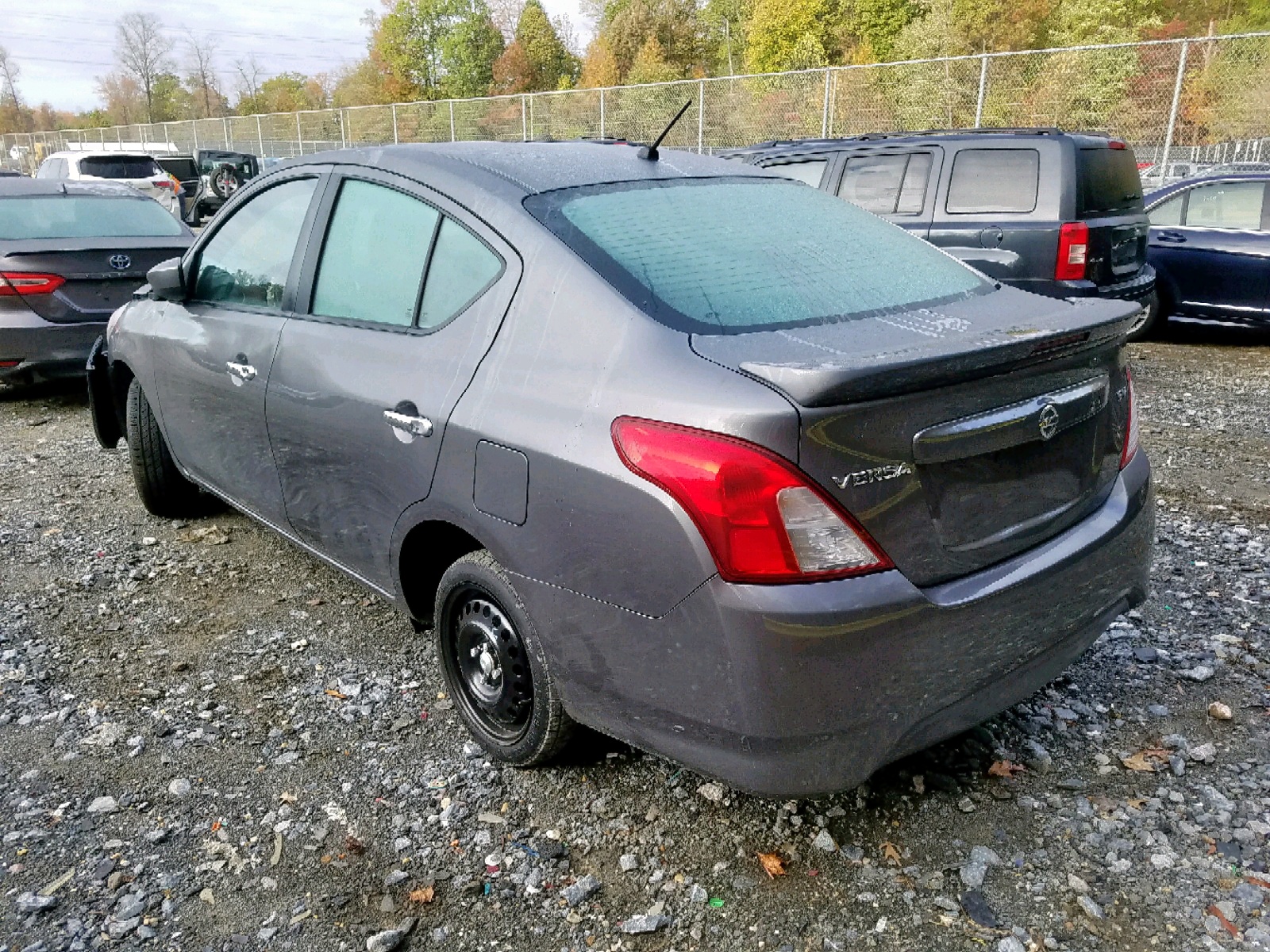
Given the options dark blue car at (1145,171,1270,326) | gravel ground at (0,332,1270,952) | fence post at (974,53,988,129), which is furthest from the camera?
fence post at (974,53,988,129)

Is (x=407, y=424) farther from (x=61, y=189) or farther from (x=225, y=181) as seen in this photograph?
(x=225, y=181)

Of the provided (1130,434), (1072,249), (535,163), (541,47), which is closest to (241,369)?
(535,163)

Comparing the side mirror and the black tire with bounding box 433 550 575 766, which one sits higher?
the side mirror

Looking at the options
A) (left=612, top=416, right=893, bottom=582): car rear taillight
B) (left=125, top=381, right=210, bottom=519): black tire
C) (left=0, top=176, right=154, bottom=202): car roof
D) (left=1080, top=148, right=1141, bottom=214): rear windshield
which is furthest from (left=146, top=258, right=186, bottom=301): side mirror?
(left=1080, top=148, right=1141, bottom=214): rear windshield

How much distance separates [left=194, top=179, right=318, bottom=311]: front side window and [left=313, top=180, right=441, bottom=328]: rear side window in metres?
0.27

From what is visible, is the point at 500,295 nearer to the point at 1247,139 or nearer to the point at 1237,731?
the point at 1237,731

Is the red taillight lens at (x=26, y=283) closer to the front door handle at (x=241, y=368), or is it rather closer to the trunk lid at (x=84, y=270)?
the trunk lid at (x=84, y=270)

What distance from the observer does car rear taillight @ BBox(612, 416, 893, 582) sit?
1.99 metres

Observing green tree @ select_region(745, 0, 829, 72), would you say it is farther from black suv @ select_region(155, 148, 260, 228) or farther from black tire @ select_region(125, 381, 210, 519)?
black tire @ select_region(125, 381, 210, 519)

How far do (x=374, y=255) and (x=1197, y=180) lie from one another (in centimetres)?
872

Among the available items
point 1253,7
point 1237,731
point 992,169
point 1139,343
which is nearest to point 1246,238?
point 1139,343

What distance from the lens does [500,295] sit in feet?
8.50

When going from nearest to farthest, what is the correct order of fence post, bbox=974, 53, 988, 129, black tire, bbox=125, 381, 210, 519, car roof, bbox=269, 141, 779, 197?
1. car roof, bbox=269, 141, 779, 197
2. black tire, bbox=125, 381, 210, 519
3. fence post, bbox=974, 53, 988, 129

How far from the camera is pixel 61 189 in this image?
7883 millimetres
